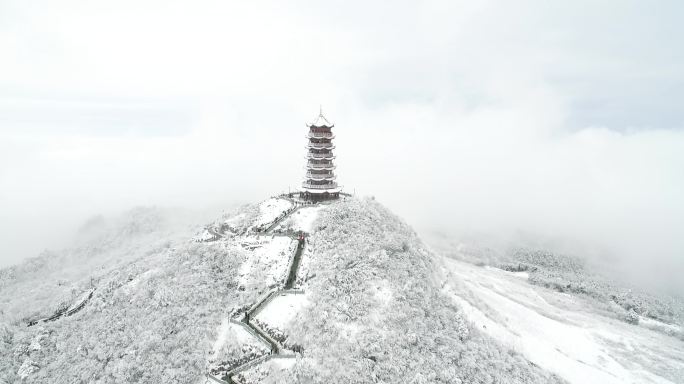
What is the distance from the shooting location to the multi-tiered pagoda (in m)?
60.5

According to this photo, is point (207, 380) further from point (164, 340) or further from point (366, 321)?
point (366, 321)

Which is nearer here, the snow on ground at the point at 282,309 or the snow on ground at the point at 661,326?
the snow on ground at the point at 282,309

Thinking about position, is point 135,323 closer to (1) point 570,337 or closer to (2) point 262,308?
(2) point 262,308

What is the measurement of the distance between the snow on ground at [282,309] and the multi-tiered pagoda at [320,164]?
23.0m

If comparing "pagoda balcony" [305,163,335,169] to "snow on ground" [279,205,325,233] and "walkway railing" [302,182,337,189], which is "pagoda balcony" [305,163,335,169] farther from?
"snow on ground" [279,205,325,233]

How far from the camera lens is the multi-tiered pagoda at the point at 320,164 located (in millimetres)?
60469

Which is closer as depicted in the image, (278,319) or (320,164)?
(278,319)

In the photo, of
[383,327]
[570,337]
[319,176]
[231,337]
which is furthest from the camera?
[319,176]

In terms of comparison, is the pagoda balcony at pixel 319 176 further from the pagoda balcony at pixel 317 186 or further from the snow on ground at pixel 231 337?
the snow on ground at pixel 231 337

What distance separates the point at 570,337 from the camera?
5272 cm

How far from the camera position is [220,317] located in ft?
135

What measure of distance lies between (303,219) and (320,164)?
10.9 m

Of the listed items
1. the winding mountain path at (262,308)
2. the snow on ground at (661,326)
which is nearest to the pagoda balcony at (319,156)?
the winding mountain path at (262,308)

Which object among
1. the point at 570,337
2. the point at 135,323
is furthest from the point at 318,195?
the point at 570,337
